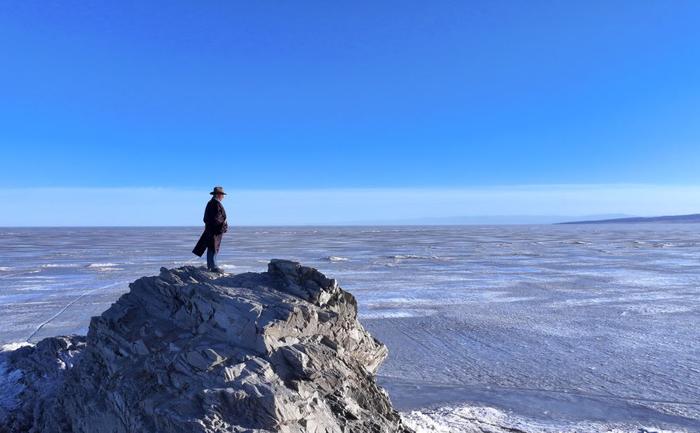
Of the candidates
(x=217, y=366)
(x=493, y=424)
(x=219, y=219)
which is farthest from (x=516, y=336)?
(x=217, y=366)

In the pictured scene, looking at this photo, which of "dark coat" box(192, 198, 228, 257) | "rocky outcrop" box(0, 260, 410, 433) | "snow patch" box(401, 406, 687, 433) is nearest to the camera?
"rocky outcrop" box(0, 260, 410, 433)

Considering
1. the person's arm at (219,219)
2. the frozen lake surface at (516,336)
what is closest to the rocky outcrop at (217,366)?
the frozen lake surface at (516,336)

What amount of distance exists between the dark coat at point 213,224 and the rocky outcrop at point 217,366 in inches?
91.8

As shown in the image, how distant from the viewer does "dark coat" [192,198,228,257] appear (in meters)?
8.57

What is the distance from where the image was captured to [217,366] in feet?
14.2

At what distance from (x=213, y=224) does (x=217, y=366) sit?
455 centimetres

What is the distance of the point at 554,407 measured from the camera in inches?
243

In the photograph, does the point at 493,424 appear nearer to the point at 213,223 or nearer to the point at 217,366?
the point at 217,366

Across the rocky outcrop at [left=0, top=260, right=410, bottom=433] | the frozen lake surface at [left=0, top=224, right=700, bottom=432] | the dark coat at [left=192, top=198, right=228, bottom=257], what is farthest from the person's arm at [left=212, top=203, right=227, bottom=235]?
the frozen lake surface at [left=0, top=224, right=700, bottom=432]

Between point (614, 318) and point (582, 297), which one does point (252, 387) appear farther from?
point (582, 297)

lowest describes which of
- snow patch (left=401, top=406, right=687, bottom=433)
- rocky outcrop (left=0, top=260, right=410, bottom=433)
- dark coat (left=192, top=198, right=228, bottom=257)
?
snow patch (left=401, top=406, right=687, bottom=433)

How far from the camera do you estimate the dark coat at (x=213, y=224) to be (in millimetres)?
8573

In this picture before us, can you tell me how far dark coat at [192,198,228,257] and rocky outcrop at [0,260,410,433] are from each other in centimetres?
233

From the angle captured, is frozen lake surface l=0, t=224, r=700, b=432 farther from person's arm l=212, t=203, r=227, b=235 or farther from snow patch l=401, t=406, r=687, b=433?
person's arm l=212, t=203, r=227, b=235
